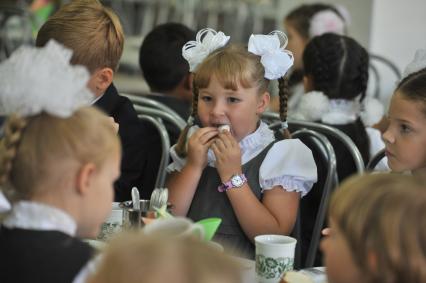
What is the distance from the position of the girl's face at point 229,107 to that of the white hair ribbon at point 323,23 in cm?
184

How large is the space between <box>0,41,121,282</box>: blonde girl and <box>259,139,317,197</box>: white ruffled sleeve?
0.81m

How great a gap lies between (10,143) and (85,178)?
14 cm

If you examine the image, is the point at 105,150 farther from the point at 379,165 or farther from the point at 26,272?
the point at 379,165

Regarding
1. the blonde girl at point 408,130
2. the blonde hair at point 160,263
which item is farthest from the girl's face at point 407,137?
the blonde hair at point 160,263

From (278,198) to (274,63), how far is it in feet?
1.25

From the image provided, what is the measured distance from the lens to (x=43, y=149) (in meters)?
1.39

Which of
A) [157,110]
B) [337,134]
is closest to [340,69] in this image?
[337,134]

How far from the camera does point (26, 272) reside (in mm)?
1312

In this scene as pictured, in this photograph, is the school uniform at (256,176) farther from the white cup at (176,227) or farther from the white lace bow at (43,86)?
the white lace bow at (43,86)

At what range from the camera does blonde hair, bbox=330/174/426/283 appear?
117 centimetres

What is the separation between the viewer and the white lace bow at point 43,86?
4.58 feet

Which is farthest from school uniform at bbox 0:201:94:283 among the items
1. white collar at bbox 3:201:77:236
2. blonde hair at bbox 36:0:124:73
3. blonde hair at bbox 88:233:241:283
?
blonde hair at bbox 36:0:124:73

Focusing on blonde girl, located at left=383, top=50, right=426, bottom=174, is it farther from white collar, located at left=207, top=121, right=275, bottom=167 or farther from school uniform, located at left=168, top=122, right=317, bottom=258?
white collar, located at left=207, top=121, right=275, bottom=167

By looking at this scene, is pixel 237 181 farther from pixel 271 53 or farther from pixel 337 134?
pixel 337 134
